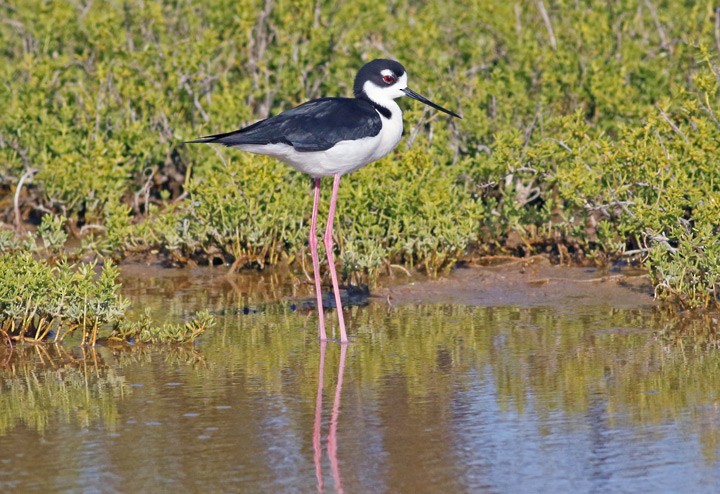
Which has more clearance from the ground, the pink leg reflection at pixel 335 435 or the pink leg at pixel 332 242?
the pink leg at pixel 332 242

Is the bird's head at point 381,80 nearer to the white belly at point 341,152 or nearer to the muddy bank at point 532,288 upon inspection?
the white belly at point 341,152

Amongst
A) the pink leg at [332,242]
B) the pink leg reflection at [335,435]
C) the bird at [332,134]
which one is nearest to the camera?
the pink leg reflection at [335,435]

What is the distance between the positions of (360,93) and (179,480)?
2.93 meters

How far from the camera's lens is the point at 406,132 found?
7.77 m

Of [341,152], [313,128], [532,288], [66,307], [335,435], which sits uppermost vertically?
[313,128]

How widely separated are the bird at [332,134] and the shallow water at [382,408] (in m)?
0.53

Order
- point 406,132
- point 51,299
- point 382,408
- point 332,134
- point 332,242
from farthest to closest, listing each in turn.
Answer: point 406,132
point 332,242
point 332,134
point 51,299
point 382,408

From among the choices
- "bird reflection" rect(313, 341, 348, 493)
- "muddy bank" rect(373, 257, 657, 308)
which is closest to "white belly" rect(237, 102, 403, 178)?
"muddy bank" rect(373, 257, 657, 308)

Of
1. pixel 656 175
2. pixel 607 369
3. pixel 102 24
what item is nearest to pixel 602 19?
pixel 656 175

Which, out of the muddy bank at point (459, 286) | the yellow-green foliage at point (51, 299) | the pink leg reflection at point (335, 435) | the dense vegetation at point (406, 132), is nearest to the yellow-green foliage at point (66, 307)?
the yellow-green foliage at point (51, 299)

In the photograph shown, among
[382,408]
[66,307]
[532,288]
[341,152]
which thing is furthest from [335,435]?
[532,288]

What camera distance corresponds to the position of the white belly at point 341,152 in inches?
235

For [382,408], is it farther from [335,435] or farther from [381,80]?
[381,80]

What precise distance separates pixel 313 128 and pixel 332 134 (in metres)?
0.10
